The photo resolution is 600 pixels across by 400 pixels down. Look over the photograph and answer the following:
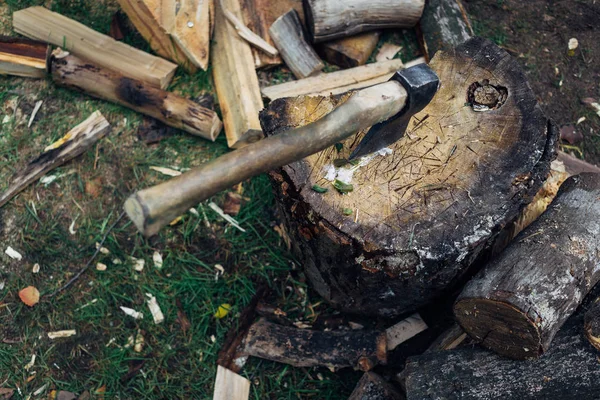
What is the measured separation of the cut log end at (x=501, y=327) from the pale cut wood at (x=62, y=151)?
2566 millimetres

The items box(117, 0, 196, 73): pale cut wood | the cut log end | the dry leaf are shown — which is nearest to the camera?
the cut log end

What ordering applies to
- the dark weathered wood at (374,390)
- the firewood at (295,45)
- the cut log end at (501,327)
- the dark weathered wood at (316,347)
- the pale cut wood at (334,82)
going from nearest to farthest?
the cut log end at (501,327) < the dark weathered wood at (374,390) < the dark weathered wood at (316,347) < the pale cut wood at (334,82) < the firewood at (295,45)

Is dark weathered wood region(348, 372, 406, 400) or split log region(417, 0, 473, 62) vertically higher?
split log region(417, 0, 473, 62)

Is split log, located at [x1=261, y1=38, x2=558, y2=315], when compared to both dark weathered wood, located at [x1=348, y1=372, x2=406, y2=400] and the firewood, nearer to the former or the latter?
dark weathered wood, located at [x1=348, y1=372, x2=406, y2=400]

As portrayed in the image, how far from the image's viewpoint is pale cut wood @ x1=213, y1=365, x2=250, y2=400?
122 inches

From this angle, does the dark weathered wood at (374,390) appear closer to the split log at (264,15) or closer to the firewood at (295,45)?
the firewood at (295,45)

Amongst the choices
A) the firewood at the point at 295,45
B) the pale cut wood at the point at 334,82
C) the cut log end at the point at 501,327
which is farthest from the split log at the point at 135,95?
the cut log end at the point at 501,327

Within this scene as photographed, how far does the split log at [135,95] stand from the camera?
3.61 meters

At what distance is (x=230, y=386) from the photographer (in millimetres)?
3107

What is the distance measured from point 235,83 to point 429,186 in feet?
5.46

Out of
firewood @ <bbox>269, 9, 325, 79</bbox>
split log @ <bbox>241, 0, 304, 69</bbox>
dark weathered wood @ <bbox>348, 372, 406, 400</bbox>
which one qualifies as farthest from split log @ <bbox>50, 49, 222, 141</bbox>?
dark weathered wood @ <bbox>348, 372, 406, 400</bbox>

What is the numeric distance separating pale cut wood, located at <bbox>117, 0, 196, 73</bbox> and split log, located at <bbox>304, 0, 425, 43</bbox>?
35.6 inches

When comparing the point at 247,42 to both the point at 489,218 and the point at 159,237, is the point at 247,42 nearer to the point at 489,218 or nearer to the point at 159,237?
the point at 159,237

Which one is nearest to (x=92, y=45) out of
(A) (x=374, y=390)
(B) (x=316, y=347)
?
(B) (x=316, y=347)
